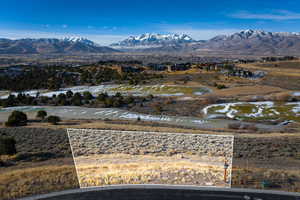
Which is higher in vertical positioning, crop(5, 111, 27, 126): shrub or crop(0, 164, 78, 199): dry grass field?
crop(0, 164, 78, 199): dry grass field

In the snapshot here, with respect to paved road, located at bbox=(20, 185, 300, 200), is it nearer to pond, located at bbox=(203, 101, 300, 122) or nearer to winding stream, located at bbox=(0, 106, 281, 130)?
winding stream, located at bbox=(0, 106, 281, 130)

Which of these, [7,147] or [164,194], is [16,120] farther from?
[164,194]

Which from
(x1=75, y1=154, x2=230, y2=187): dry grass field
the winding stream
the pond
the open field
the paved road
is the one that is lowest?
the winding stream

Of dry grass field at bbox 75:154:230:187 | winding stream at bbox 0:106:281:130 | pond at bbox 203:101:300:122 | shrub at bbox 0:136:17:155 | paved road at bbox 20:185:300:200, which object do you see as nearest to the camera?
paved road at bbox 20:185:300:200

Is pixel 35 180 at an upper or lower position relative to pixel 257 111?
upper

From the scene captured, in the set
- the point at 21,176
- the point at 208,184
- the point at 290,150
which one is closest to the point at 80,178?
the point at 21,176

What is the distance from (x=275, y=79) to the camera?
94500 mm

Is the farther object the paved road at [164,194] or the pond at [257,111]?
the pond at [257,111]

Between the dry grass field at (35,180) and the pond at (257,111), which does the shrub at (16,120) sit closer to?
the dry grass field at (35,180)

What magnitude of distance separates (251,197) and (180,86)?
68.8 m

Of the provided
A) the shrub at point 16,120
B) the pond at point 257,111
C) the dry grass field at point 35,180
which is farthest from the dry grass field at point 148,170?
the pond at point 257,111

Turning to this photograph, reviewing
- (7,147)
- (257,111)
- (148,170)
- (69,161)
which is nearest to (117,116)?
(257,111)

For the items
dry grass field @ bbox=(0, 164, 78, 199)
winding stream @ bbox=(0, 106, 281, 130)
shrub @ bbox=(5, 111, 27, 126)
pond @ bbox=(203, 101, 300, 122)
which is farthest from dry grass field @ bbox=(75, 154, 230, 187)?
pond @ bbox=(203, 101, 300, 122)

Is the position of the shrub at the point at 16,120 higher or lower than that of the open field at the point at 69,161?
lower
